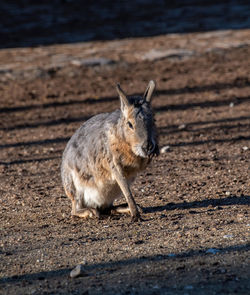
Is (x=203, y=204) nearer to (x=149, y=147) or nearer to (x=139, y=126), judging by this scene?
(x=149, y=147)

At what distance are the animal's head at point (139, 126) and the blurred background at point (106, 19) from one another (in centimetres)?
1116

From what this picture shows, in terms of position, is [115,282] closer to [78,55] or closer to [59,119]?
[59,119]

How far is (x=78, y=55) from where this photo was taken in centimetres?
Answer: 1503

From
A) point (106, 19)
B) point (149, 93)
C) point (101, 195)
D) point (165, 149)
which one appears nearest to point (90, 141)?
point (101, 195)

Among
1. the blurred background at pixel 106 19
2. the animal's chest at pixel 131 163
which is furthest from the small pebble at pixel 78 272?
the blurred background at pixel 106 19

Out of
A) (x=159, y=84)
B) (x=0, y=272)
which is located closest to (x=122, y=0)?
(x=159, y=84)

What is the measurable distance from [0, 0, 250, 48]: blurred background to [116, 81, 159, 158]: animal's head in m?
11.2

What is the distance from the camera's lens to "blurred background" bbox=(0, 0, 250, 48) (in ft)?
56.3

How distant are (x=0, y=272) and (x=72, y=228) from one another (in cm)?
123

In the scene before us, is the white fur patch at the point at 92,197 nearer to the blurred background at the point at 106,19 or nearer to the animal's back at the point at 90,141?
the animal's back at the point at 90,141

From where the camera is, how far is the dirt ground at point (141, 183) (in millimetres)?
4469

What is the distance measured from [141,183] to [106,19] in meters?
12.0

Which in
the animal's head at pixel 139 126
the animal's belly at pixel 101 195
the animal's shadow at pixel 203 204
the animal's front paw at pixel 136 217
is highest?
the animal's head at pixel 139 126

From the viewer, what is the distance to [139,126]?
219 inches
